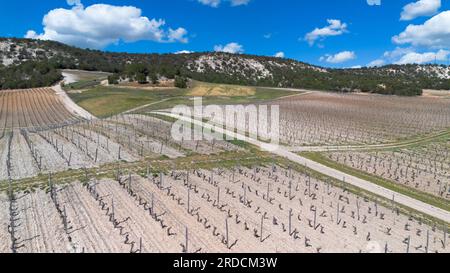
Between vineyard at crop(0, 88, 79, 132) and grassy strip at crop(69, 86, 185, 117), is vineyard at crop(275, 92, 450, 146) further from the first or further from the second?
vineyard at crop(0, 88, 79, 132)

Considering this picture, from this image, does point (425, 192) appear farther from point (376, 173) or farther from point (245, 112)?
point (245, 112)

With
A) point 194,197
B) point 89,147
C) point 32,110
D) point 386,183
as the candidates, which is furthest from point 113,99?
point 386,183

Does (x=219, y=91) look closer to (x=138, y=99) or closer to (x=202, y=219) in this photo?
(x=138, y=99)

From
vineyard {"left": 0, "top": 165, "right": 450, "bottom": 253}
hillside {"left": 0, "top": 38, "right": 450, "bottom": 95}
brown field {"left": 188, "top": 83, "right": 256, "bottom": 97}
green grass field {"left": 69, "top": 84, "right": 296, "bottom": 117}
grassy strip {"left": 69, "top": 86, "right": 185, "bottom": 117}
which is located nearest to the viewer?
vineyard {"left": 0, "top": 165, "right": 450, "bottom": 253}

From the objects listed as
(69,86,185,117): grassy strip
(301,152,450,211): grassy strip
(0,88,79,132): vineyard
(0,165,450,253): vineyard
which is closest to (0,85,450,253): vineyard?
(0,165,450,253): vineyard

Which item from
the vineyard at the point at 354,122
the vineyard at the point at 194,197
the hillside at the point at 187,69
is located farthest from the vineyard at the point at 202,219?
the hillside at the point at 187,69

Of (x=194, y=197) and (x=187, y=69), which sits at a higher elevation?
(x=187, y=69)

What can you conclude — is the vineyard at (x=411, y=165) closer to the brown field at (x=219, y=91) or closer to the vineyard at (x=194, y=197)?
the vineyard at (x=194, y=197)

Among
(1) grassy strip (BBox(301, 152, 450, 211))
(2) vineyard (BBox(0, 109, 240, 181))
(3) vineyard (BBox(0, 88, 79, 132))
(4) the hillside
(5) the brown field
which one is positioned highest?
(4) the hillside
